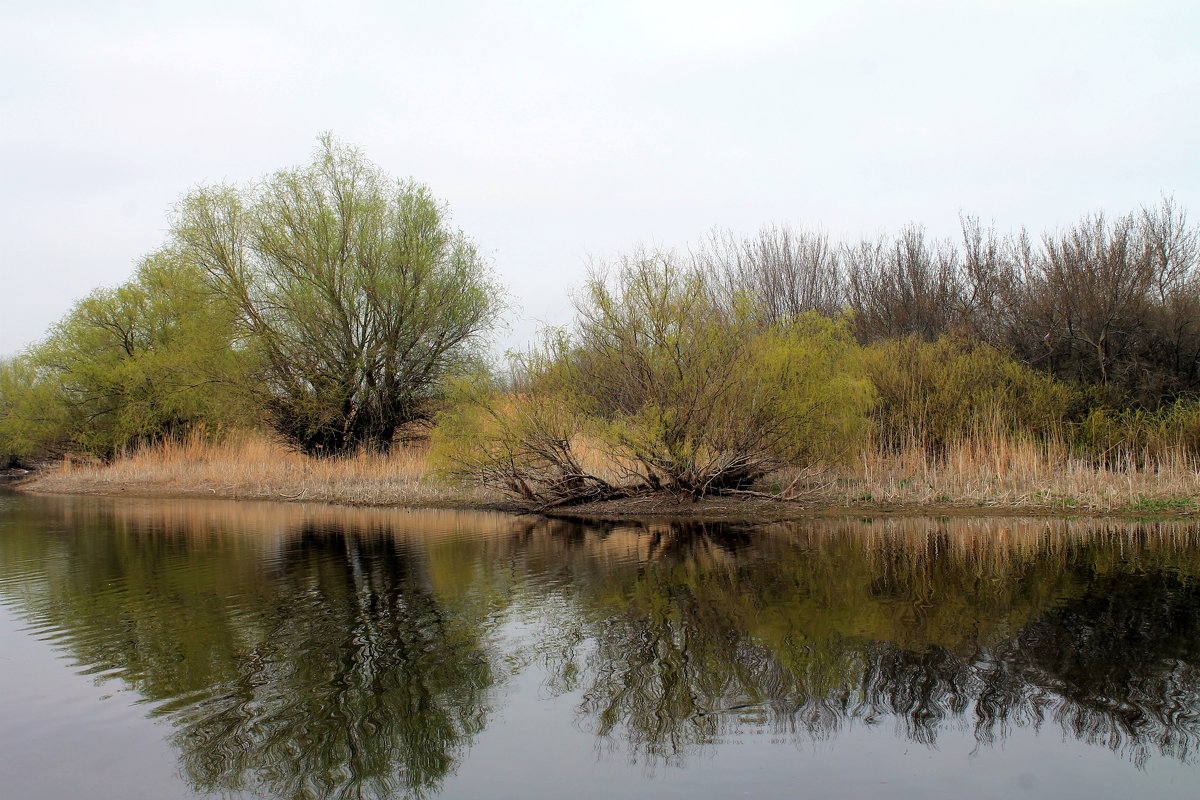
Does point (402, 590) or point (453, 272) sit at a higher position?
point (453, 272)

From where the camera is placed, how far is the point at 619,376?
1350cm

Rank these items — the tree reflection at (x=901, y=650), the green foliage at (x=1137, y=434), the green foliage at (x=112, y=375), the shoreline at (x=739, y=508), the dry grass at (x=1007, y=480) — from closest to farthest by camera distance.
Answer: the tree reflection at (x=901, y=650), the shoreline at (x=739, y=508), the dry grass at (x=1007, y=480), the green foliage at (x=1137, y=434), the green foliage at (x=112, y=375)

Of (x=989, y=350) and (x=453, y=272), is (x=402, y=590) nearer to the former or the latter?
(x=989, y=350)

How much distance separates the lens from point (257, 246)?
72.6 ft

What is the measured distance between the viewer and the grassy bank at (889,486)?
41.9 ft

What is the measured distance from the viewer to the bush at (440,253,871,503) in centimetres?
1318

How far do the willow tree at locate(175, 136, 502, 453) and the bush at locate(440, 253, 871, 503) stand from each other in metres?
8.73

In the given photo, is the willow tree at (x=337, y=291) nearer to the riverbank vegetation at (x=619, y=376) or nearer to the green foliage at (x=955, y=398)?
the riverbank vegetation at (x=619, y=376)

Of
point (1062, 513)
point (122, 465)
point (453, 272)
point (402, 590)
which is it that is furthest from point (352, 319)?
point (1062, 513)

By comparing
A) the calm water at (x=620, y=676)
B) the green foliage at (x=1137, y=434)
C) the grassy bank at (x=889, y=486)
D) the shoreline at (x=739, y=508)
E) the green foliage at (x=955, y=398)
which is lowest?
the calm water at (x=620, y=676)

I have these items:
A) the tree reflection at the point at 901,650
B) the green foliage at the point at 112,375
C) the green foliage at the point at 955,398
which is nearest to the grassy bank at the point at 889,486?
the green foliage at the point at 955,398

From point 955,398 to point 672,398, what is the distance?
266 inches

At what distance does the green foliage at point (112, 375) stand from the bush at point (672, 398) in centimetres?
1527

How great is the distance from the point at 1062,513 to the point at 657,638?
910 cm
